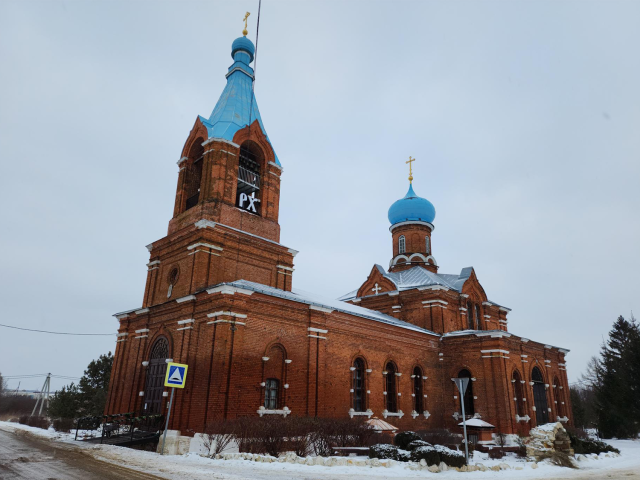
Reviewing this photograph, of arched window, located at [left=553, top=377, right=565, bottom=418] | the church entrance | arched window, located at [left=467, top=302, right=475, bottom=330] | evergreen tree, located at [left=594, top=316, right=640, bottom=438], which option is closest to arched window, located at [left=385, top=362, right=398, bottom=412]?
arched window, located at [left=467, top=302, right=475, bottom=330]

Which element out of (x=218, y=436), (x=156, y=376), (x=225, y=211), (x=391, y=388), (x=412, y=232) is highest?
(x=412, y=232)

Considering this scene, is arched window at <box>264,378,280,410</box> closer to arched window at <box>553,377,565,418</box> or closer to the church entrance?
the church entrance

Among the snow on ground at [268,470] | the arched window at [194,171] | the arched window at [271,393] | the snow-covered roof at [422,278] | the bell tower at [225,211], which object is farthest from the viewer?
the snow-covered roof at [422,278]

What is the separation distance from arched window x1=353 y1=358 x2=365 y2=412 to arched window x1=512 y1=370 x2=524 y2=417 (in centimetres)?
884

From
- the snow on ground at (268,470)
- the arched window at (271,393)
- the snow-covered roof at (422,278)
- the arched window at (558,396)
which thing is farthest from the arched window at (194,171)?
the arched window at (558,396)

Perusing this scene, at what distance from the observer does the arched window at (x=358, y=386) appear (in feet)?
69.2

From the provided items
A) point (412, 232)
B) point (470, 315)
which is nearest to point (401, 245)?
point (412, 232)

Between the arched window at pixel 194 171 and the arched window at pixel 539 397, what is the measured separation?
70.5ft

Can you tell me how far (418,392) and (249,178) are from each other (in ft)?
46.6

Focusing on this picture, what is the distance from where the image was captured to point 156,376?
18.8m

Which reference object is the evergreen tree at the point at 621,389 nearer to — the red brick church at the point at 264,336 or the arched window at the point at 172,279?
the red brick church at the point at 264,336

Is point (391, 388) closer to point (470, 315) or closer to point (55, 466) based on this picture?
point (470, 315)

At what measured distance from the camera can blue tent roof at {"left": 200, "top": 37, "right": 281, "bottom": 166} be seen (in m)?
21.9

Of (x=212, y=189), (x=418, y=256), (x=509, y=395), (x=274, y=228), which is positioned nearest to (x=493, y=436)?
(x=509, y=395)
